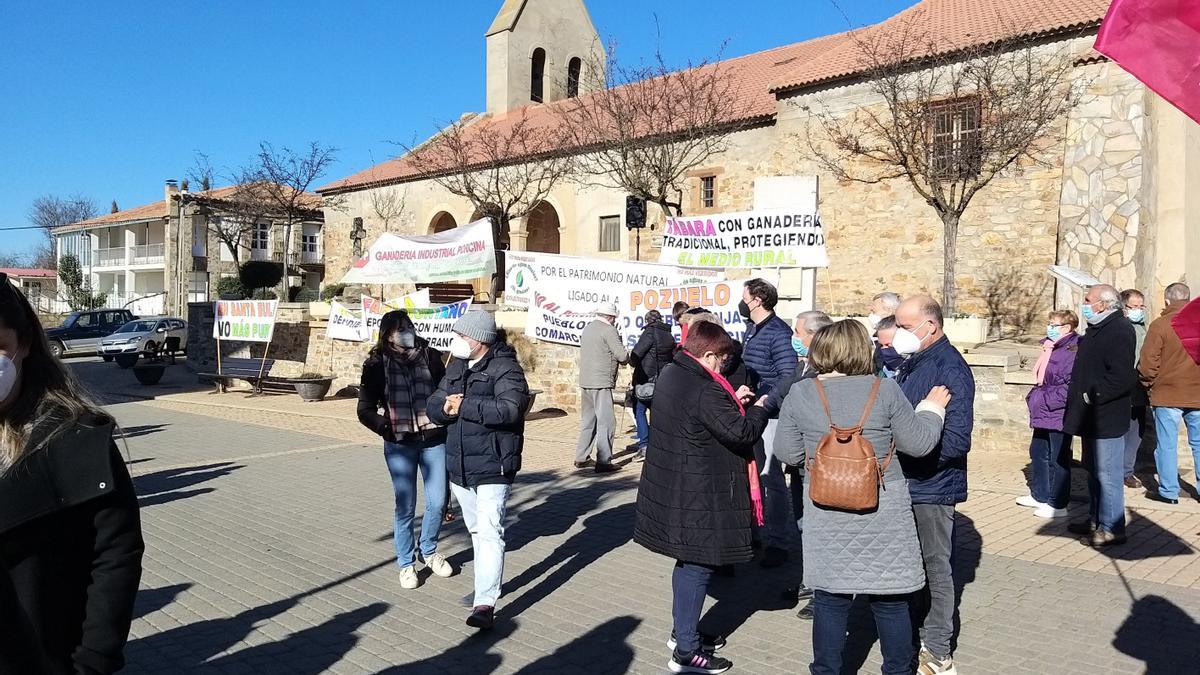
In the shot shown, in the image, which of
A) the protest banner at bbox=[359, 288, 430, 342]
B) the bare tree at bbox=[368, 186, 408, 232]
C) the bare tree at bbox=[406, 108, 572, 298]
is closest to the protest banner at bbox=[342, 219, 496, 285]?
the protest banner at bbox=[359, 288, 430, 342]

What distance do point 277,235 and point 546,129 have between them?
31283 mm

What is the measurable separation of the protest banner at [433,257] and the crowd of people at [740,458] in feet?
26.8

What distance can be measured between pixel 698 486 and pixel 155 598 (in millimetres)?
3648

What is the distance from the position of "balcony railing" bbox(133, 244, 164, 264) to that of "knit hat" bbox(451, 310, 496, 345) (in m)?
56.3

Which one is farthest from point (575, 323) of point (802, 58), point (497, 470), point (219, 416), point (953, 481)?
point (802, 58)

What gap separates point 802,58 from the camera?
25250mm

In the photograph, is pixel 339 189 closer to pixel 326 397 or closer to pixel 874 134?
pixel 326 397

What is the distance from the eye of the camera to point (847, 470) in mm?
3506

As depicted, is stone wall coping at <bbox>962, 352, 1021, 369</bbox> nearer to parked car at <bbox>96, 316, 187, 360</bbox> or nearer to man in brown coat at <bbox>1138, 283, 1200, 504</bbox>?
man in brown coat at <bbox>1138, 283, 1200, 504</bbox>

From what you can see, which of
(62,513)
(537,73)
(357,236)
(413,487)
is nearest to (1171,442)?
(413,487)

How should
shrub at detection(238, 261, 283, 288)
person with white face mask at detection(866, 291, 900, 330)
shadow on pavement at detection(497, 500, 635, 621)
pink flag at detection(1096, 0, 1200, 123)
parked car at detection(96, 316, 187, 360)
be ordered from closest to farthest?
pink flag at detection(1096, 0, 1200, 123)
shadow on pavement at detection(497, 500, 635, 621)
person with white face mask at detection(866, 291, 900, 330)
parked car at detection(96, 316, 187, 360)
shrub at detection(238, 261, 283, 288)

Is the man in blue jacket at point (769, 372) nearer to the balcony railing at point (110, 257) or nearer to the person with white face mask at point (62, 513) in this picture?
the person with white face mask at point (62, 513)

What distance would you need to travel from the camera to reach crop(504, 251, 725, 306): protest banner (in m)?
12.3

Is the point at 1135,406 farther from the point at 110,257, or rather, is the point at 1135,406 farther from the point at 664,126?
the point at 110,257
